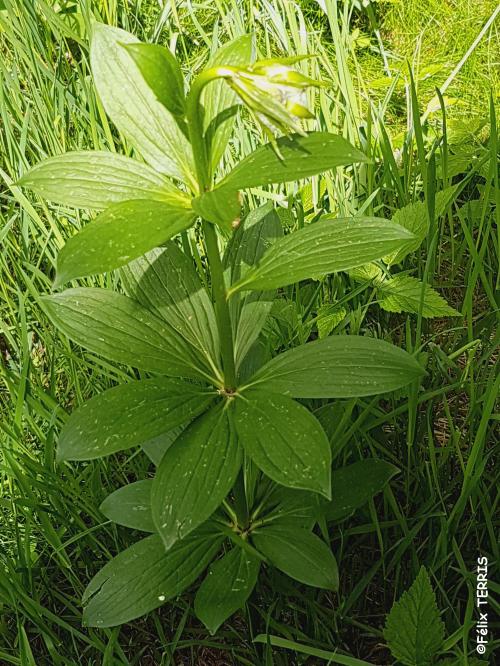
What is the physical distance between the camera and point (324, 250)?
0.85 m

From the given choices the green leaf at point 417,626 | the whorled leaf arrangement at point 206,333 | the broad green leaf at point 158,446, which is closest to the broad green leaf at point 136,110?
the whorled leaf arrangement at point 206,333

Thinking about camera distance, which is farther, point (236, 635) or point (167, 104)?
point (236, 635)

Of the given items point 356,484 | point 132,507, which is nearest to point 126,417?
point 132,507

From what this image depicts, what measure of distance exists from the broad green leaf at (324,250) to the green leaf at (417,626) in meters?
0.36

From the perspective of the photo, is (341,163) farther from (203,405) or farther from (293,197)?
(293,197)

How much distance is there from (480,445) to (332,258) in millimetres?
344

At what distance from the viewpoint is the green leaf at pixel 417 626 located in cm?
86

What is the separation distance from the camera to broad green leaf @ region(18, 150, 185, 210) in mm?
795

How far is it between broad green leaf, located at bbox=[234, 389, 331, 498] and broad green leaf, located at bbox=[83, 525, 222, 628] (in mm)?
229

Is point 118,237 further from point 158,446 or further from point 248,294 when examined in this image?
point 158,446

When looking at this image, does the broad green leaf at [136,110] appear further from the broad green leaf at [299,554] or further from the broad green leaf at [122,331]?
the broad green leaf at [299,554]

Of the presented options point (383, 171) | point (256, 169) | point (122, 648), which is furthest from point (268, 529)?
point (383, 171)

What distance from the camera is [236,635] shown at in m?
1.02

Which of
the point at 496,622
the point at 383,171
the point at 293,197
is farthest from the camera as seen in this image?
the point at 383,171
